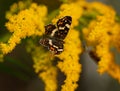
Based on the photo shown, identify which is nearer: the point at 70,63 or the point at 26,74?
the point at 70,63

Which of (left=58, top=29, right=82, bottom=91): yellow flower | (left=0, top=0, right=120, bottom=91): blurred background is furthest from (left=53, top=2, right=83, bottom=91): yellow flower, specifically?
(left=0, top=0, right=120, bottom=91): blurred background

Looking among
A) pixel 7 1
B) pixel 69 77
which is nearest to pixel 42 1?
pixel 7 1

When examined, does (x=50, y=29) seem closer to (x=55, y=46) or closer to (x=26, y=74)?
(x=55, y=46)

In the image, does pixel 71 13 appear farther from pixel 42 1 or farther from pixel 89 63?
pixel 89 63

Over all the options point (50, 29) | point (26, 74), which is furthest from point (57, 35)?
point (26, 74)

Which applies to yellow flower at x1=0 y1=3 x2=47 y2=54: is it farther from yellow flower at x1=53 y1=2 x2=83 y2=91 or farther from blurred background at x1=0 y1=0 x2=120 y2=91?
blurred background at x1=0 y1=0 x2=120 y2=91
